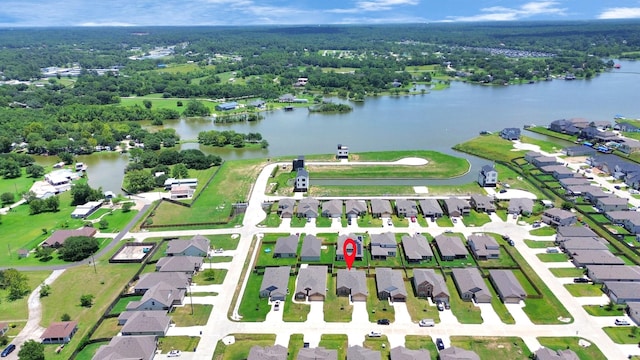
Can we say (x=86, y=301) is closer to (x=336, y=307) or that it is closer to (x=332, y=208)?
(x=336, y=307)

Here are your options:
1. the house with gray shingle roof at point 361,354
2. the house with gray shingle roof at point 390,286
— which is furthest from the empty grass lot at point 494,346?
the house with gray shingle roof at point 361,354

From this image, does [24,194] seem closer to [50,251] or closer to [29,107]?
[50,251]

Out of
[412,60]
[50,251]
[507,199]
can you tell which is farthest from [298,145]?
[412,60]

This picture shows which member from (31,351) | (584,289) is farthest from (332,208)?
(31,351)

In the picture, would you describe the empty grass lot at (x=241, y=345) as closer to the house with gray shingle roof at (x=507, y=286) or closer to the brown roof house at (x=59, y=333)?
the brown roof house at (x=59, y=333)

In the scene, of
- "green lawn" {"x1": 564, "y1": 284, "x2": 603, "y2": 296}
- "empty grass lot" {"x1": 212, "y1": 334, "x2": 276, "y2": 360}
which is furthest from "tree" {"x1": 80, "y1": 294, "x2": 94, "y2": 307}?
"green lawn" {"x1": 564, "y1": 284, "x2": 603, "y2": 296}

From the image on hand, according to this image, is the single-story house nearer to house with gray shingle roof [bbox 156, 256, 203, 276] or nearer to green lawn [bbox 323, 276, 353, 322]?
green lawn [bbox 323, 276, 353, 322]

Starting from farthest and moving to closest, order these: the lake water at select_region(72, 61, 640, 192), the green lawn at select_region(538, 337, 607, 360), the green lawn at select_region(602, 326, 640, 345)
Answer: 1. the lake water at select_region(72, 61, 640, 192)
2. the green lawn at select_region(602, 326, 640, 345)
3. the green lawn at select_region(538, 337, 607, 360)
